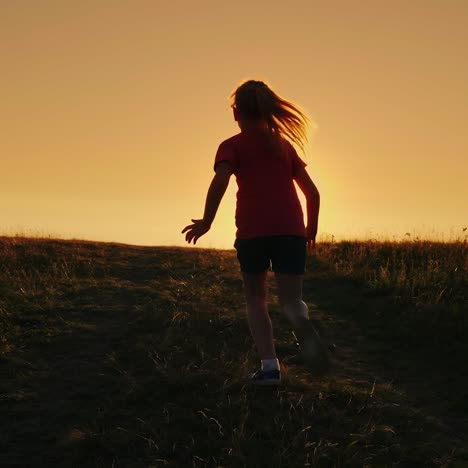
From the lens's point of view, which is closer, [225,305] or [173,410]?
[173,410]

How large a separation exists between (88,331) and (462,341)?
4.30m

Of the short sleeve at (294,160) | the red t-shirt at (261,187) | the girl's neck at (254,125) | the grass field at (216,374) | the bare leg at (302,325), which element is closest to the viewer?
the grass field at (216,374)

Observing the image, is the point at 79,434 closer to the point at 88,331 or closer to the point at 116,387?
the point at 116,387

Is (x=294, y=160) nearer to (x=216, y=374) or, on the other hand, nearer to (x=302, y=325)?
(x=302, y=325)

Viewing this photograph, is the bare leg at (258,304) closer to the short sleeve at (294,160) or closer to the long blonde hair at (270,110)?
the short sleeve at (294,160)

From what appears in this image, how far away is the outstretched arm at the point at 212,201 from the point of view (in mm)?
4629

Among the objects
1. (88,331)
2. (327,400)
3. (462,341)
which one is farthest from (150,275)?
(327,400)

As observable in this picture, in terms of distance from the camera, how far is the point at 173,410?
4648 millimetres

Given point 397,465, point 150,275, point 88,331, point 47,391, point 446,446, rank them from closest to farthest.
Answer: point 397,465
point 446,446
point 47,391
point 88,331
point 150,275

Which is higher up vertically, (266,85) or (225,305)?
(266,85)

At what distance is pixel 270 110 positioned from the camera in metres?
4.64

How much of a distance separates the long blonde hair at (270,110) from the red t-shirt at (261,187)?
0.12 m

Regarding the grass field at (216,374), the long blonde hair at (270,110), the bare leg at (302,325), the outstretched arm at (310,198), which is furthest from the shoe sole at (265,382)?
the long blonde hair at (270,110)

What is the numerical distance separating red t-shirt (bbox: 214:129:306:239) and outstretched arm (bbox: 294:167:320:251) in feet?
0.65
